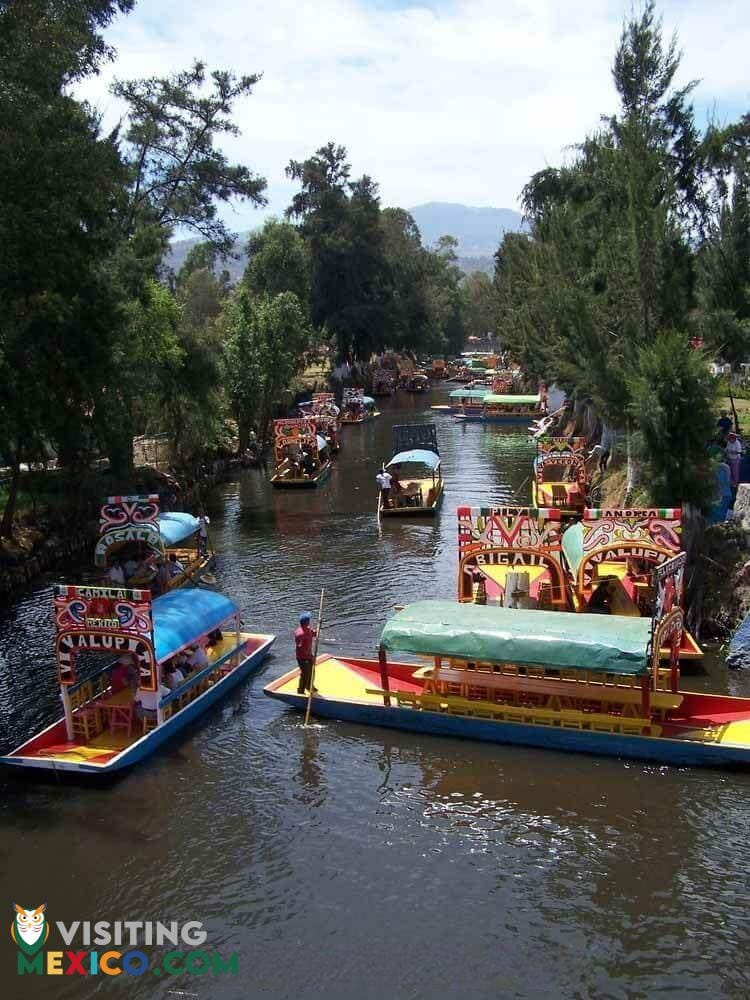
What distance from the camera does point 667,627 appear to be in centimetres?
1627

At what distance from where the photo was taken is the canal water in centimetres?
1112

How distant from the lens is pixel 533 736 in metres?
16.2

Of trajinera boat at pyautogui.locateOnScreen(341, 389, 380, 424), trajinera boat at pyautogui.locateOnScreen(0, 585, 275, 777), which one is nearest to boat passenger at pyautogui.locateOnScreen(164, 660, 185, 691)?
trajinera boat at pyautogui.locateOnScreen(0, 585, 275, 777)

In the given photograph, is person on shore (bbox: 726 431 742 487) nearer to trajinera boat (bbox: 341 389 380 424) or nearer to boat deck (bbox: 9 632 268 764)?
boat deck (bbox: 9 632 268 764)

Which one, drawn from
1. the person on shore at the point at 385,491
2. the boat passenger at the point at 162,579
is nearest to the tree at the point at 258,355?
the person on shore at the point at 385,491

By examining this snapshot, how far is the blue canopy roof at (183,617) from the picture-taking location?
1686 centimetres

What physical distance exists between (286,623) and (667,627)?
34.8 ft

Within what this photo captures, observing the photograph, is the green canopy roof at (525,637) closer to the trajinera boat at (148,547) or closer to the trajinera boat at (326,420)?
the trajinera boat at (148,547)

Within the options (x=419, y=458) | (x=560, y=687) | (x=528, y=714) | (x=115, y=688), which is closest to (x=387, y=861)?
(x=528, y=714)

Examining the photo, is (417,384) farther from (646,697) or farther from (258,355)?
(646,697)

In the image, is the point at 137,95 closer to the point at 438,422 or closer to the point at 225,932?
the point at 438,422

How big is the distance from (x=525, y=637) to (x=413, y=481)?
24.1 metres

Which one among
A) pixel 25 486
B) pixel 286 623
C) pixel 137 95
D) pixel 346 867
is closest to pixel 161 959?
pixel 346 867

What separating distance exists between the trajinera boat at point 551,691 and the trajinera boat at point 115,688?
2145 millimetres
